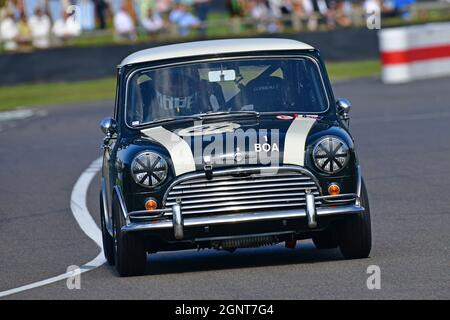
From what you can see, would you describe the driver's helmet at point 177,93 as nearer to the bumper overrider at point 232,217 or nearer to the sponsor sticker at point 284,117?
the sponsor sticker at point 284,117

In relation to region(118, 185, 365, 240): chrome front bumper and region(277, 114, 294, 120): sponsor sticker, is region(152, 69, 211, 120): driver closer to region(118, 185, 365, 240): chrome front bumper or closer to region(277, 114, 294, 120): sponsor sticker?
region(277, 114, 294, 120): sponsor sticker

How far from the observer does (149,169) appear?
813 centimetres

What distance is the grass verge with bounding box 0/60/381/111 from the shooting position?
30969 mm

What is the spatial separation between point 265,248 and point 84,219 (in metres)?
2.80

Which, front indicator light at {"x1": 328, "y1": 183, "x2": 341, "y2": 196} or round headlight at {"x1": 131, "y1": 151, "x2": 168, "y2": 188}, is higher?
round headlight at {"x1": 131, "y1": 151, "x2": 168, "y2": 188}

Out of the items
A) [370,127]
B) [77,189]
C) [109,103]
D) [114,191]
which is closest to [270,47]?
[114,191]

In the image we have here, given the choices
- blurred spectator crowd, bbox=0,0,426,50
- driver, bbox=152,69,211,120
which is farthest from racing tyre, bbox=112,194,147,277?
blurred spectator crowd, bbox=0,0,426,50

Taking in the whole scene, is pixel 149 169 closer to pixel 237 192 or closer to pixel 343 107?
pixel 237 192

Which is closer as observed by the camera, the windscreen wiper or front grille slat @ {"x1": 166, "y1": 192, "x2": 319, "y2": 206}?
front grille slat @ {"x1": 166, "y1": 192, "x2": 319, "y2": 206}

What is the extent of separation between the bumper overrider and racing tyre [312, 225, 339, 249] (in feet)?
1.33

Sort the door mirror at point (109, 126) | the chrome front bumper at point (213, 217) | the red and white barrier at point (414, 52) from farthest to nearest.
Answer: the red and white barrier at point (414, 52)
the door mirror at point (109, 126)
the chrome front bumper at point (213, 217)

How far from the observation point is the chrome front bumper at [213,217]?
26.3 feet

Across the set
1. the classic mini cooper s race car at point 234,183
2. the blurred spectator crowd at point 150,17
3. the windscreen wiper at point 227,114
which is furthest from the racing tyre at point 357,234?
the blurred spectator crowd at point 150,17

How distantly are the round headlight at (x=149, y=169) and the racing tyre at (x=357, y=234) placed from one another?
4.00ft
